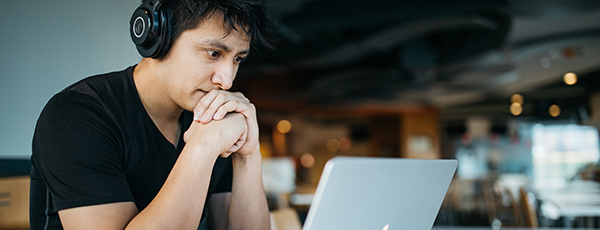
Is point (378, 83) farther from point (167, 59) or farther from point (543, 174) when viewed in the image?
point (543, 174)

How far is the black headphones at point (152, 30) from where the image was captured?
36.6 inches

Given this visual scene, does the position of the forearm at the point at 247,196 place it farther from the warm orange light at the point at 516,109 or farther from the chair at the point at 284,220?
the warm orange light at the point at 516,109

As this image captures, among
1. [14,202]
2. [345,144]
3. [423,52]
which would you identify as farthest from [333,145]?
[14,202]

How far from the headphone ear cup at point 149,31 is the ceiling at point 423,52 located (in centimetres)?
197

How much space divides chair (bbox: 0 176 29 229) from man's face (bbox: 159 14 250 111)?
2.98 ft

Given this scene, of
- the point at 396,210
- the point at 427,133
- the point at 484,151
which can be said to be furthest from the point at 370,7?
the point at 484,151

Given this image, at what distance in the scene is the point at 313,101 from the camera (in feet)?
Answer: 31.8

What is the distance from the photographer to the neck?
100cm

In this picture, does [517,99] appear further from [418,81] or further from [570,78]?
[418,81]

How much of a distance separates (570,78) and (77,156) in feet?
32.9

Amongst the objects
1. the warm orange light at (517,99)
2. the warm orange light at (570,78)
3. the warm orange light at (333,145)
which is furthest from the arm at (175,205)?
the warm orange light at (333,145)

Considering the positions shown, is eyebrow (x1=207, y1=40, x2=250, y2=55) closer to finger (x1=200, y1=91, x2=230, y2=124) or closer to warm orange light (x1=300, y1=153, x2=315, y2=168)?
finger (x1=200, y1=91, x2=230, y2=124)

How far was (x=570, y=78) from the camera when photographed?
29.1 feet

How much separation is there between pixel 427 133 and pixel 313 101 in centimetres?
461
